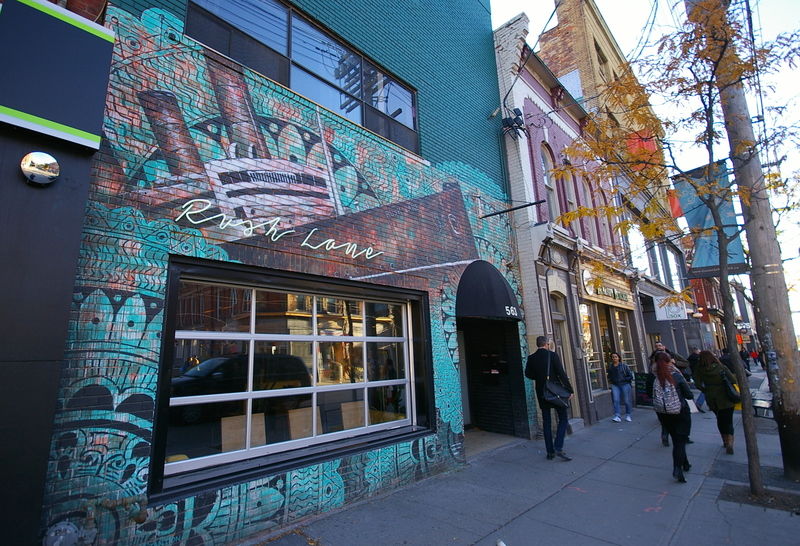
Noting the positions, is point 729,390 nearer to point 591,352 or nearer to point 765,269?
point 765,269

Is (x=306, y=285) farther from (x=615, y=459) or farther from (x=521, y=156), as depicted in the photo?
(x=521, y=156)

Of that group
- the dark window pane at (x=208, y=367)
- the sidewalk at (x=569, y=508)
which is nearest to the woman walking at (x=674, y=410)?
the sidewalk at (x=569, y=508)

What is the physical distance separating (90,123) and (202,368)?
2.42 meters

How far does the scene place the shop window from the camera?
4117 millimetres

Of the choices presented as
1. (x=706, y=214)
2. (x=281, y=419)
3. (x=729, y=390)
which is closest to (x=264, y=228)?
(x=281, y=419)

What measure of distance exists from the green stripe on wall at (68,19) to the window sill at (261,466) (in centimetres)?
392

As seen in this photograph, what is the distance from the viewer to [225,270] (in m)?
4.37

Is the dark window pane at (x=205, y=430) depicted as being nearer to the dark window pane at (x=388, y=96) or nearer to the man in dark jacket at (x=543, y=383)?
the man in dark jacket at (x=543, y=383)

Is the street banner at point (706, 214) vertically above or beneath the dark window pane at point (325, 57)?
beneath

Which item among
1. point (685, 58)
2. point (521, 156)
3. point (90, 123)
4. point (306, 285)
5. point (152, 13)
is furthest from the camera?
point (521, 156)

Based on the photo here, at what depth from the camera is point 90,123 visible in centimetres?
333

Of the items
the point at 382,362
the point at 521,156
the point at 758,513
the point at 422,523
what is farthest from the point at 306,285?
the point at 521,156

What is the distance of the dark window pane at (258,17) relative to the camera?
16.8 ft

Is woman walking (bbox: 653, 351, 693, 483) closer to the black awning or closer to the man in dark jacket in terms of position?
the man in dark jacket
